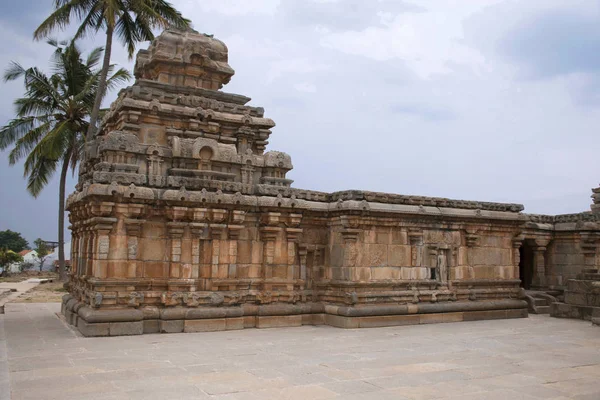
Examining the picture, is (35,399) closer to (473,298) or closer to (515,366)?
(515,366)

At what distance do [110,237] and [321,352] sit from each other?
5.03 meters

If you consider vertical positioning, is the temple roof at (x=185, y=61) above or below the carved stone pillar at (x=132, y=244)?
above

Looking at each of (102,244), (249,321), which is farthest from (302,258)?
(102,244)

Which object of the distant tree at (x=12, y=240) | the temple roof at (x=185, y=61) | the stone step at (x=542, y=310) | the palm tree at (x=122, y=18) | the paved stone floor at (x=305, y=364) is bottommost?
the paved stone floor at (x=305, y=364)

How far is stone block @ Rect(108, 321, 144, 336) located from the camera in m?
11.2

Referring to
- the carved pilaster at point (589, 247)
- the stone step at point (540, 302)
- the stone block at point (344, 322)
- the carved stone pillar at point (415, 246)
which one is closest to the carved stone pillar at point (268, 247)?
the stone block at point (344, 322)

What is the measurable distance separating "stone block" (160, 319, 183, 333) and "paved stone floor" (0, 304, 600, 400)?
0.47 m

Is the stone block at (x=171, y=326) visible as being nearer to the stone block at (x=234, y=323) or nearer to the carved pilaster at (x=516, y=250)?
the stone block at (x=234, y=323)

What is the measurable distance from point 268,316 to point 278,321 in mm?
293

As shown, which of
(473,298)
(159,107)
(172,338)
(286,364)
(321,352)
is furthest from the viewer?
(473,298)

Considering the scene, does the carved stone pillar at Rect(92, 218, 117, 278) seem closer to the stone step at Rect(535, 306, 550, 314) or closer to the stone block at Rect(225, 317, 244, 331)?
the stone block at Rect(225, 317, 244, 331)

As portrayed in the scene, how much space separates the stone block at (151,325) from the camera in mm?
11656

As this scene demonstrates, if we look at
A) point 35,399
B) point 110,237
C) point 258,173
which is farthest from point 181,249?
point 35,399

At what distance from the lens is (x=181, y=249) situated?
40.2 ft
